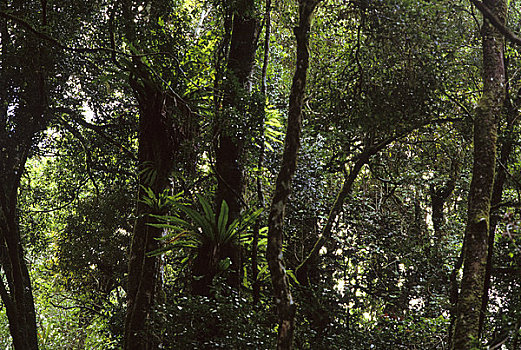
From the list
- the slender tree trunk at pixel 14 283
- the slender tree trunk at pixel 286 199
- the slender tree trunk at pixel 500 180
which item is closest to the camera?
the slender tree trunk at pixel 286 199

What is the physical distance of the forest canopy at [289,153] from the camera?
10.8 ft

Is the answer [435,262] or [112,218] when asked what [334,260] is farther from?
[112,218]

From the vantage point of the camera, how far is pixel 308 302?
4219 mm

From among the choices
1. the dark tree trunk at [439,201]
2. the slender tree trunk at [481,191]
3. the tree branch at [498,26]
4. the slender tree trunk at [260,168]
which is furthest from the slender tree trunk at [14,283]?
the tree branch at [498,26]

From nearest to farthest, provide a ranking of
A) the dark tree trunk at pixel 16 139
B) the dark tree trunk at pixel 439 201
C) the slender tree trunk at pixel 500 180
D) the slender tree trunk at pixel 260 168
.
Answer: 1. the slender tree trunk at pixel 500 180
2. the slender tree trunk at pixel 260 168
3. the dark tree trunk at pixel 16 139
4. the dark tree trunk at pixel 439 201

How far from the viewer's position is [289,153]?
9.89 ft

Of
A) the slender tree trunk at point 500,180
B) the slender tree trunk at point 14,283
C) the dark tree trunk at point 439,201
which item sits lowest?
the slender tree trunk at point 14,283

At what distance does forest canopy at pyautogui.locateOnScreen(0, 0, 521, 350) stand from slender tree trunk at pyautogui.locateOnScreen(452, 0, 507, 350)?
1 cm

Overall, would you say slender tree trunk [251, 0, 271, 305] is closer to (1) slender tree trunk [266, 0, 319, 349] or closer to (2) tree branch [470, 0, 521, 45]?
→ (1) slender tree trunk [266, 0, 319, 349]

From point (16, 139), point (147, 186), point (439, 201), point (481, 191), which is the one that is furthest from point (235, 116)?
point (439, 201)

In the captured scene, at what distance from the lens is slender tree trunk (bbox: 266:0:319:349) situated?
270 centimetres

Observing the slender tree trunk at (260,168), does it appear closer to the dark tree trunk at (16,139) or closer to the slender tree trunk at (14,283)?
the dark tree trunk at (16,139)

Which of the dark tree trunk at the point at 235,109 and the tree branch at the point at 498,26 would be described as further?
the dark tree trunk at the point at 235,109

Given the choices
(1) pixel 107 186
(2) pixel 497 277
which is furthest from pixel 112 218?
(2) pixel 497 277
